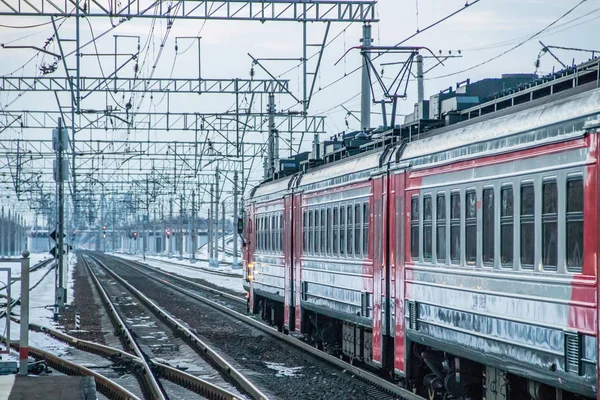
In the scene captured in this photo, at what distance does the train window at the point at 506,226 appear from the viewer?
33.4ft

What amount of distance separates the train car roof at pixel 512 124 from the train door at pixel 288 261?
8.15 m

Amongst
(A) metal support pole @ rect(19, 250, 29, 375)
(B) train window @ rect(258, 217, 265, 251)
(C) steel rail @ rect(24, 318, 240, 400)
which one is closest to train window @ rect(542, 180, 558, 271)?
(C) steel rail @ rect(24, 318, 240, 400)

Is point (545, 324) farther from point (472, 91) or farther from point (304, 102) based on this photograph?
point (304, 102)

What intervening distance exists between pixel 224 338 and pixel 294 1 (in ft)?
24.4

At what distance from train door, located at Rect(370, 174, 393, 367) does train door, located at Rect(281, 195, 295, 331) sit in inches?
245

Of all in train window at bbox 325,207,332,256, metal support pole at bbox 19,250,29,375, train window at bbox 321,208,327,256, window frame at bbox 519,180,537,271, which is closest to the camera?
window frame at bbox 519,180,537,271

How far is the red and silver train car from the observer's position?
884 centimetres

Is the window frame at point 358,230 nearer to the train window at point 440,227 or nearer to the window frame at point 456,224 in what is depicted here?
the train window at point 440,227

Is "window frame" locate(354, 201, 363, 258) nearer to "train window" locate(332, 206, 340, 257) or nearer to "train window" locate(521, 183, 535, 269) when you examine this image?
"train window" locate(332, 206, 340, 257)

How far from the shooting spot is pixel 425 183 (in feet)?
42.4

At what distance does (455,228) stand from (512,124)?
1985 mm

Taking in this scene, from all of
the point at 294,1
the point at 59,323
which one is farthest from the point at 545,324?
the point at 59,323

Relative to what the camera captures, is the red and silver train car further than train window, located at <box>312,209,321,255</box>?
No

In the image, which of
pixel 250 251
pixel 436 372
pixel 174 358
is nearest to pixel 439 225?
pixel 436 372
